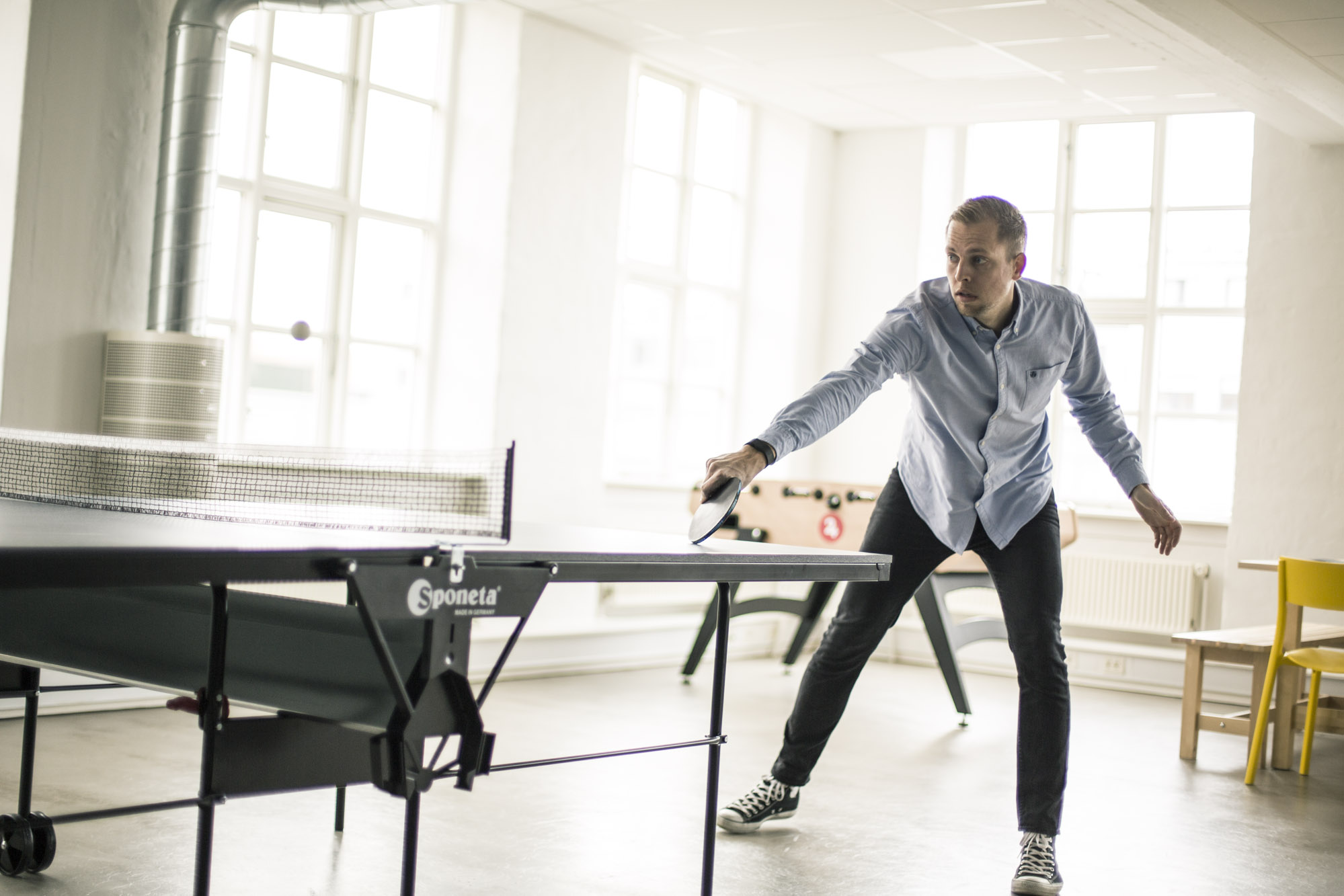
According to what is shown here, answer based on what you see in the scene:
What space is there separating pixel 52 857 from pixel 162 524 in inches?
42.7

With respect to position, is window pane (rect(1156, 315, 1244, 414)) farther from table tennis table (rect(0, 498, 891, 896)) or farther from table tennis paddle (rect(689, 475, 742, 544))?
table tennis paddle (rect(689, 475, 742, 544))

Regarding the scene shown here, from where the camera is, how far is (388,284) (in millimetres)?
5891

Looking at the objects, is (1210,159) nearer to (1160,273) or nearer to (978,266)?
(1160,273)

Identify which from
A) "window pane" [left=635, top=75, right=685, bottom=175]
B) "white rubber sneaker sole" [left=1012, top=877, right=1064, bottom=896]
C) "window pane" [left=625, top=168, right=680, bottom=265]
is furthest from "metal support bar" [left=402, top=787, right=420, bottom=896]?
"window pane" [left=635, top=75, right=685, bottom=175]

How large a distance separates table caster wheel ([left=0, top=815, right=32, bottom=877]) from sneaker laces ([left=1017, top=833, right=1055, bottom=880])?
200 cm

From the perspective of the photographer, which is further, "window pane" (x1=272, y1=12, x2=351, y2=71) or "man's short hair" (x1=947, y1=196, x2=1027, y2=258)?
"window pane" (x1=272, y1=12, x2=351, y2=71)

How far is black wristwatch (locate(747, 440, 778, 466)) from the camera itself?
2.44m

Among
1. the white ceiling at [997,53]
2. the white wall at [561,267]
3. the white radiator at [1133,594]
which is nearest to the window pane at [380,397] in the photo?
the white wall at [561,267]

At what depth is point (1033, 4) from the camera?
538 cm

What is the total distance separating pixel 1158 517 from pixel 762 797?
113cm

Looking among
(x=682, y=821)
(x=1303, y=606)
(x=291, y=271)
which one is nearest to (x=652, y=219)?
(x=291, y=271)

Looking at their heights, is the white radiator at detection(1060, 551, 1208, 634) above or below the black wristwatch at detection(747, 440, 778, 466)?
below

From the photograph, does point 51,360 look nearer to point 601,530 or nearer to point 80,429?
point 80,429

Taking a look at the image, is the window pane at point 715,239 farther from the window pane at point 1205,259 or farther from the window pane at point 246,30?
the window pane at point 246,30
